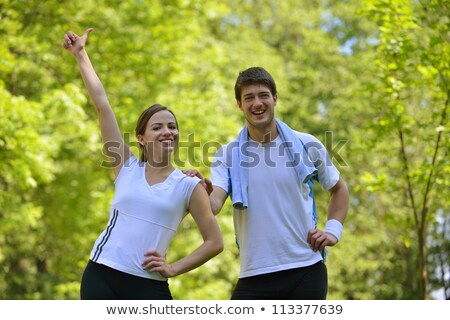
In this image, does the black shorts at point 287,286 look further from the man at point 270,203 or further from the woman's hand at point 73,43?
the woman's hand at point 73,43

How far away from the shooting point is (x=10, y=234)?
1639 centimetres

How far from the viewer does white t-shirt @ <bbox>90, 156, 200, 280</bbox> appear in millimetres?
3029

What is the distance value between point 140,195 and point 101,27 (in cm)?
943

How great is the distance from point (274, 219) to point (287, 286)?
0.32 meters

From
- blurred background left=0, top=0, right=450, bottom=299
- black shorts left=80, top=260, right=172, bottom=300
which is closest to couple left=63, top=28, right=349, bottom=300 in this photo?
black shorts left=80, top=260, right=172, bottom=300

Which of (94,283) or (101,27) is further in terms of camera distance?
(101,27)

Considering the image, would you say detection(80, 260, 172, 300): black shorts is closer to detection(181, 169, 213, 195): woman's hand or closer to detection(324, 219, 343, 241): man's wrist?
detection(181, 169, 213, 195): woman's hand

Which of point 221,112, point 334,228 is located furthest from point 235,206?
point 221,112

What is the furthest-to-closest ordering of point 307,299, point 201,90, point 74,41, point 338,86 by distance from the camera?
point 338,86 → point 201,90 → point 74,41 → point 307,299

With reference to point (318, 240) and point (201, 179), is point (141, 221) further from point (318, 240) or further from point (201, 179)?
point (318, 240)

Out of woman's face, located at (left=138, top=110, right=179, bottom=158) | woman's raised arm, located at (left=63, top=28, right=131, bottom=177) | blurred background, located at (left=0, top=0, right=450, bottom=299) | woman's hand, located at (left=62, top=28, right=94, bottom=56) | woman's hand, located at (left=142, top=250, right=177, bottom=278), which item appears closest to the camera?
woman's hand, located at (left=142, top=250, right=177, bottom=278)

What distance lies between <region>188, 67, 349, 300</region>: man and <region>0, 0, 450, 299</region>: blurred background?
308 cm

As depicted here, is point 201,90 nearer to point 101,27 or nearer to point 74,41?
point 101,27
